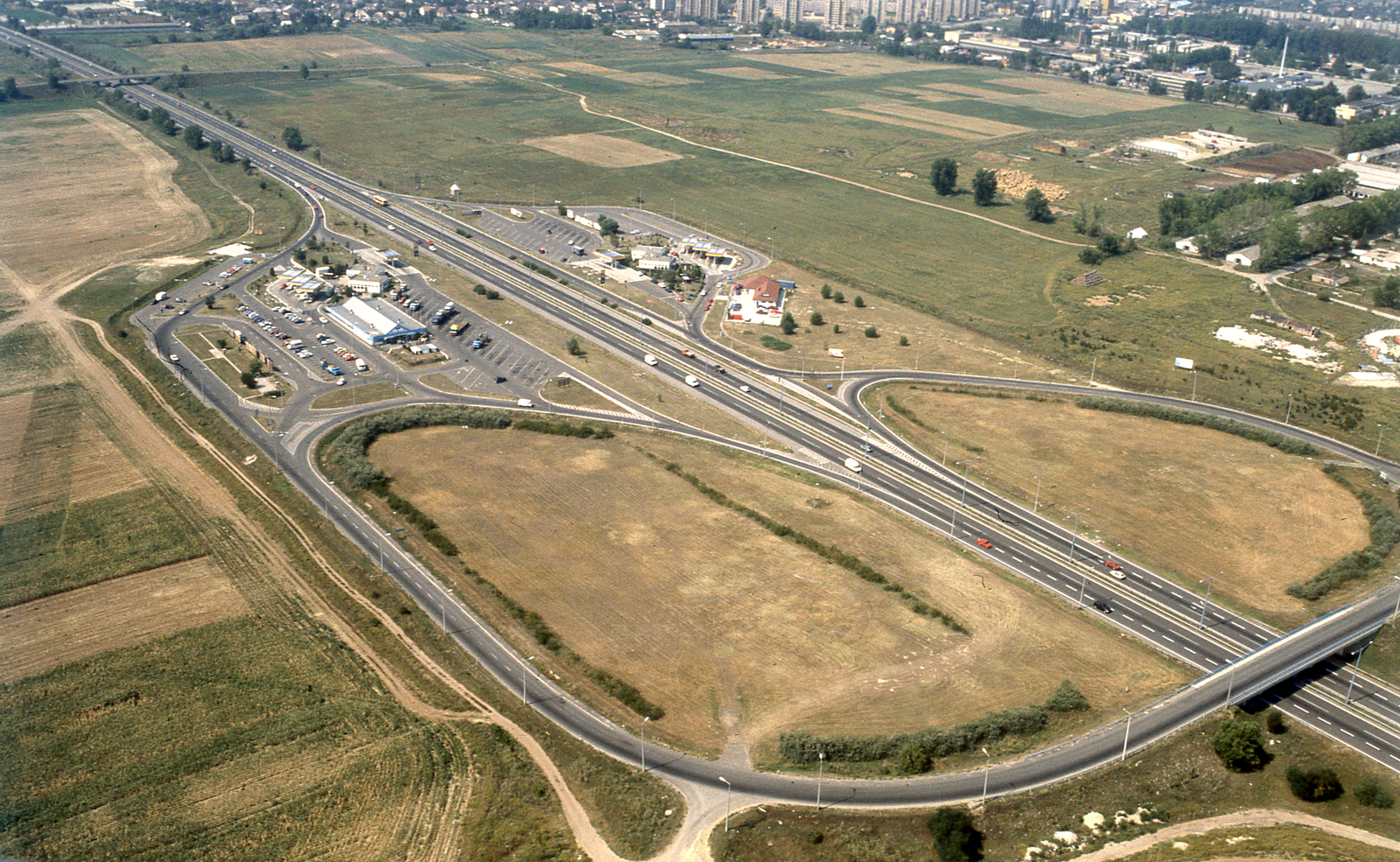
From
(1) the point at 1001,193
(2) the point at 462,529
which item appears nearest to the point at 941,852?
(2) the point at 462,529


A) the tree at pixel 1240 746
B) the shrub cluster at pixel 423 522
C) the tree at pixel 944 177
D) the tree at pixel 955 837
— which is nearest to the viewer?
the tree at pixel 955 837

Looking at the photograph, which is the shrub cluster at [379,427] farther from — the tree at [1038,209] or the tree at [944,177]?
the tree at [944,177]

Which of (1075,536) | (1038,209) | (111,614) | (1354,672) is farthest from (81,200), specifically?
(1354,672)

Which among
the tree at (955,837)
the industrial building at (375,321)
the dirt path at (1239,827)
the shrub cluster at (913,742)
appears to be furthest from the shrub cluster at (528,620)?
the industrial building at (375,321)

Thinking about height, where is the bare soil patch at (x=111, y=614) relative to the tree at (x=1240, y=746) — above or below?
below

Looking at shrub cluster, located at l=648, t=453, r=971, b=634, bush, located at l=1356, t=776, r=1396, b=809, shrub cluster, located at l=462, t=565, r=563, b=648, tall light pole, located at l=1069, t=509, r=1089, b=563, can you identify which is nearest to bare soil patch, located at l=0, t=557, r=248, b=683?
shrub cluster, located at l=462, t=565, r=563, b=648

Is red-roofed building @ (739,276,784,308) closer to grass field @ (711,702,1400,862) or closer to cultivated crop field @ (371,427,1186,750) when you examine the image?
cultivated crop field @ (371,427,1186,750)

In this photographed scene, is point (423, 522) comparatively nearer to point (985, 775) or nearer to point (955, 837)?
point (985, 775)
